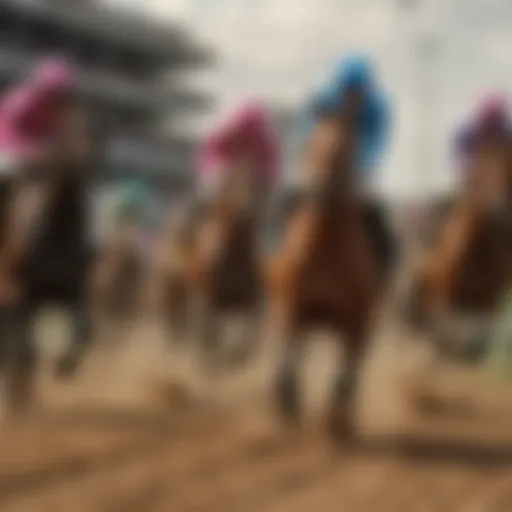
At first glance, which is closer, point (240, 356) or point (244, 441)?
point (244, 441)

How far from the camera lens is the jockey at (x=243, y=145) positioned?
3.75 ft

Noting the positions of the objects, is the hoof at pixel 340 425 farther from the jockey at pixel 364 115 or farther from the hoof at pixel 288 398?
the jockey at pixel 364 115

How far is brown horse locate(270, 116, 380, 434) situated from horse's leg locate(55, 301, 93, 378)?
229 mm

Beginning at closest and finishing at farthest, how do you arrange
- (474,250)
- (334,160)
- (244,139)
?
1. (334,160)
2. (244,139)
3. (474,250)

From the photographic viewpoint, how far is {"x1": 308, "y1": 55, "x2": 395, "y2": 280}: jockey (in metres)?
1.05

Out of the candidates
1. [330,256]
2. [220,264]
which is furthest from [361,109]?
[220,264]

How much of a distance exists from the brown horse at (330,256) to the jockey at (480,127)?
206 millimetres

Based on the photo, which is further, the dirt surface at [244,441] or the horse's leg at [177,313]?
the horse's leg at [177,313]

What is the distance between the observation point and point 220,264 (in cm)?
122

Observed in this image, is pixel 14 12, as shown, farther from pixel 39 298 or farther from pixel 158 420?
pixel 158 420

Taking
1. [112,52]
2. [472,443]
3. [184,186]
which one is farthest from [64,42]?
[472,443]

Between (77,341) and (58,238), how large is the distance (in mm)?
143

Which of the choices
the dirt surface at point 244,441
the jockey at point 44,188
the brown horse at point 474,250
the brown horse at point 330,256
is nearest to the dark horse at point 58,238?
the jockey at point 44,188

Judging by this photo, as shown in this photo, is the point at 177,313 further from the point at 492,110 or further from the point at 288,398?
the point at 492,110
